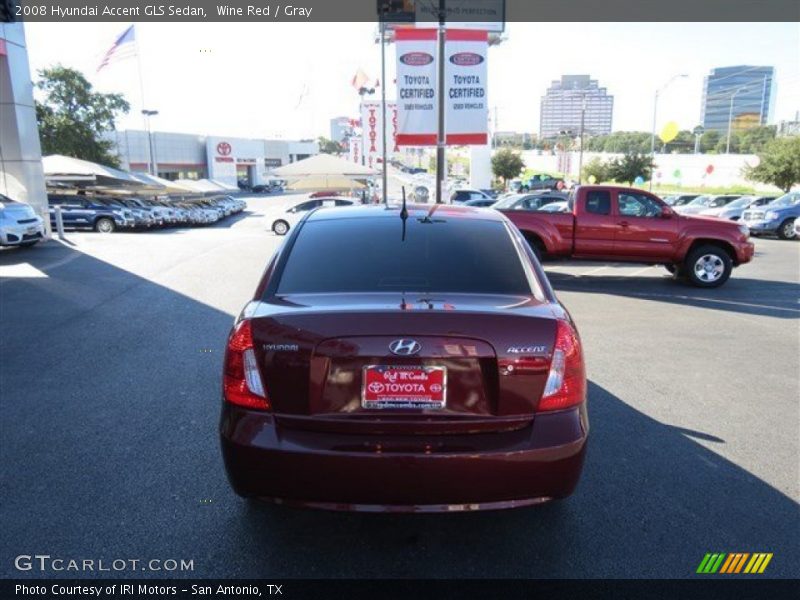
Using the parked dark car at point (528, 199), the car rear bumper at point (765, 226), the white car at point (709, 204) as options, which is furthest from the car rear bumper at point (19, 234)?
→ the white car at point (709, 204)

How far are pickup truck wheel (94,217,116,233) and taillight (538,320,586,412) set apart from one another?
26.5 meters

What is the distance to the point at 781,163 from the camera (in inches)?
1352

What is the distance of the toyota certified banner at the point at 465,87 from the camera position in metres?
16.9

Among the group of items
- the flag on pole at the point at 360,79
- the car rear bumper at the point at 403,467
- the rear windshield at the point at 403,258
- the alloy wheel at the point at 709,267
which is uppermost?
the flag on pole at the point at 360,79

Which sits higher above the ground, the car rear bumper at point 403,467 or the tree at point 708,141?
the tree at point 708,141

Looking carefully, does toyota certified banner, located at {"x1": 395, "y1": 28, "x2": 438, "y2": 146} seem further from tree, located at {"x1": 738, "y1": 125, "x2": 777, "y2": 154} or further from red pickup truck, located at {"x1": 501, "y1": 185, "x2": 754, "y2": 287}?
tree, located at {"x1": 738, "y1": 125, "x2": 777, "y2": 154}

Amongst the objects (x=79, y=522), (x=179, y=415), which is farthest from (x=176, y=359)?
(x=79, y=522)

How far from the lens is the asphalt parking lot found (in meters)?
2.98

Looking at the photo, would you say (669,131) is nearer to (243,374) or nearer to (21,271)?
(21,271)

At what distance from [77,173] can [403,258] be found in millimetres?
34290

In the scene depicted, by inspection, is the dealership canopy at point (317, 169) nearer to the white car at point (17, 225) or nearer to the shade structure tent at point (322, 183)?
the shade structure tent at point (322, 183)

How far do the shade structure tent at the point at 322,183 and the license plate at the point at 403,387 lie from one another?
31.9m

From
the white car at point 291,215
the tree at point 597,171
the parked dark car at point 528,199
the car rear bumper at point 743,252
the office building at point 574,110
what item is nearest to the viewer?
the car rear bumper at point 743,252

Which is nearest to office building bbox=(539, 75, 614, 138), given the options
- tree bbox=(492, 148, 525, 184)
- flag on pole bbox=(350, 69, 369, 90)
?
tree bbox=(492, 148, 525, 184)
